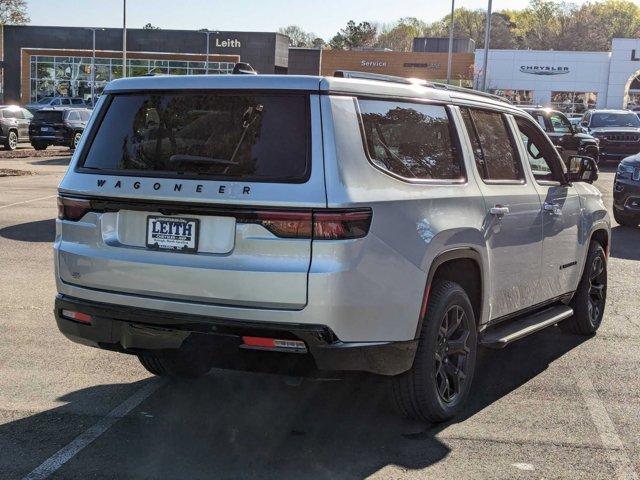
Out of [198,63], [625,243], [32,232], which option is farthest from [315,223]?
[198,63]

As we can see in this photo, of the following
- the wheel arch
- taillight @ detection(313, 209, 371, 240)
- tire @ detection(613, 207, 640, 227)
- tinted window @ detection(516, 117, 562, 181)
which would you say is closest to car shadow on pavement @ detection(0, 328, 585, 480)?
the wheel arch

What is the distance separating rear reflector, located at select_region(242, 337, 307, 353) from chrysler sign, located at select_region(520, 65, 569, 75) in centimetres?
6886

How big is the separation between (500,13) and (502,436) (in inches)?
5776

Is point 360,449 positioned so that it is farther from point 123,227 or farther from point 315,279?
point 123,227

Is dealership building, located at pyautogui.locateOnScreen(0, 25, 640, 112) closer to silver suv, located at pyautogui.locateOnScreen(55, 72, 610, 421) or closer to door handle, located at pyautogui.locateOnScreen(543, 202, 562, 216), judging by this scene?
door handle, located at pyautogui.locateOnScreen(543, 202, 562, 216)

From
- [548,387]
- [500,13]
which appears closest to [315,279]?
[548,387]

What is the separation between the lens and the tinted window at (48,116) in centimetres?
3158

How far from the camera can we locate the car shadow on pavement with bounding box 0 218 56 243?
10.9m

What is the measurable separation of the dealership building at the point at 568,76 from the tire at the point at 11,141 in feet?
144

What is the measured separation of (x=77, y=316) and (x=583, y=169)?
398cm

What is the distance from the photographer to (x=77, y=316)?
4344 millimetres

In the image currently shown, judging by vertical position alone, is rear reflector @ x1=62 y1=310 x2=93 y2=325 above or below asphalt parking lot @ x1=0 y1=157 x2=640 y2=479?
above

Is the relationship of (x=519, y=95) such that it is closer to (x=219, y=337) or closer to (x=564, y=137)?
(x=564, y=137)

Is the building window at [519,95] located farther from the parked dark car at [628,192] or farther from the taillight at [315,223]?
the taillight at [315,223]
